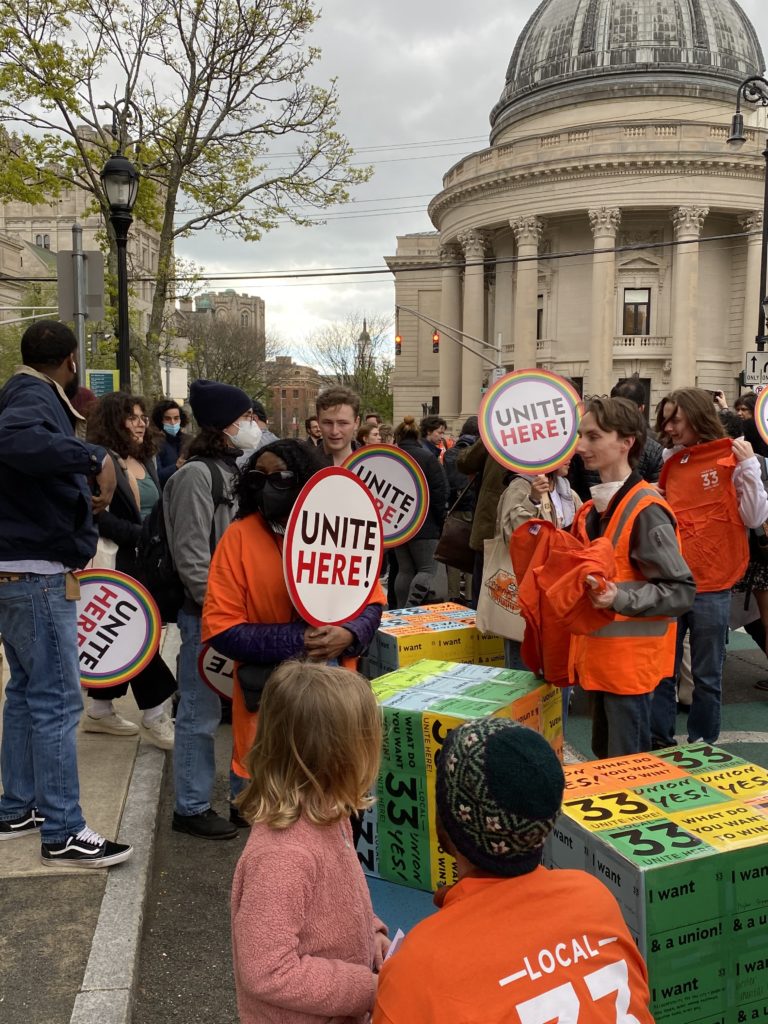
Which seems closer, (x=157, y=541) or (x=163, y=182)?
(x=157, y=541)

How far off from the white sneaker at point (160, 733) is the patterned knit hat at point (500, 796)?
4.11 metres

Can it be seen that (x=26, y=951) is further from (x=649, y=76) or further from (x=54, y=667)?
(x=649, y=76)

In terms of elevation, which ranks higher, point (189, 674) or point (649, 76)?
point (649, 76)

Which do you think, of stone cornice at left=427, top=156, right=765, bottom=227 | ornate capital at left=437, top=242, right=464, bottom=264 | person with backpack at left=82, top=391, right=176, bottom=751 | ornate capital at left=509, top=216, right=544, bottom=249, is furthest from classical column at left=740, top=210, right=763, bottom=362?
person with backpack at left=82, top=391, right=176, bottom=751

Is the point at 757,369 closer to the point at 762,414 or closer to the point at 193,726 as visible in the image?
the point at 762,414

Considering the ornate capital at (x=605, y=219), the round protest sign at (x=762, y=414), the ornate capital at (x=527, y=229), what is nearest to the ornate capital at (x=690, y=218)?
the ornate capital at (x=605, y=219)

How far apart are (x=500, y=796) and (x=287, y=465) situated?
6.66 ft

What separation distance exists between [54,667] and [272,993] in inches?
87.6

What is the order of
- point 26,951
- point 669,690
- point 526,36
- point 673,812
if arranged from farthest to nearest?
point 526,36, point 669,690, point 26,951, point 673,812

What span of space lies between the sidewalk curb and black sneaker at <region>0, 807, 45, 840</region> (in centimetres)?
37

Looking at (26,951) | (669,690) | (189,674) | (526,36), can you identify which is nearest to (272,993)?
(26,951)

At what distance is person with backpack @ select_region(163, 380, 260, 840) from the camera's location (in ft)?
14.3

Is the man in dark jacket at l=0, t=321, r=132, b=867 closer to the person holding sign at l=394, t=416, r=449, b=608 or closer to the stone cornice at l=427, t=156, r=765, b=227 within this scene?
the person holding sign at l=394, t=416, r=449, b=608

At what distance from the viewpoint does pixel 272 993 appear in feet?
6.25
